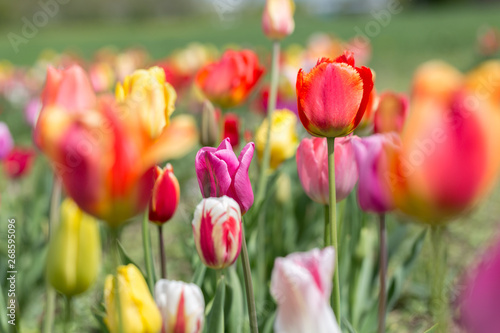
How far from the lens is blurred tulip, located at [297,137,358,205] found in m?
0.86

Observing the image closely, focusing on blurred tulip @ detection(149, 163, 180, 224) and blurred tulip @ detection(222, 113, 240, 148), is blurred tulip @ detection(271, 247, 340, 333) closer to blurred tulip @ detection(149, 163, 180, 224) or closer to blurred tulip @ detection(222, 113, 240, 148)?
blurred tulip @ detection(149, 163, 180, 224)

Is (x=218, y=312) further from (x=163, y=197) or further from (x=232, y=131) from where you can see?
(x=232, y=131)

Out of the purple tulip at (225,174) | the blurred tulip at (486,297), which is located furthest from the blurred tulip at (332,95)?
the blurred tulip at (486,297)

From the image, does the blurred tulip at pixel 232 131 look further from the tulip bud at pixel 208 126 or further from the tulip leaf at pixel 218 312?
the tulip leaf at pixel 218 312

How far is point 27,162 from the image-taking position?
6.85 feet

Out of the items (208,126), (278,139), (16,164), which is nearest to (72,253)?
(208,126)

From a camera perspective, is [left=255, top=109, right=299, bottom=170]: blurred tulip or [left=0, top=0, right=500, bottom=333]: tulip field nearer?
[left=0, top=0, right=500, bottom=333]: tulip field

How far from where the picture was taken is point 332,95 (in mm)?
740

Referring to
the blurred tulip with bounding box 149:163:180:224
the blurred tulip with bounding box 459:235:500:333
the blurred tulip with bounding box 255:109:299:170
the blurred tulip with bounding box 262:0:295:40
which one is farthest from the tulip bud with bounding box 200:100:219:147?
the blurred tulip with bounding box 459:235:500:333

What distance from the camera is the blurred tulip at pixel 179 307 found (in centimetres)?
65

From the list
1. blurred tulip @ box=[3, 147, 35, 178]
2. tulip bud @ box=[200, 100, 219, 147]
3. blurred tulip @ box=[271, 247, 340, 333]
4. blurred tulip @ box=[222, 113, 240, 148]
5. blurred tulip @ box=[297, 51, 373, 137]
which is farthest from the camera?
blurred tulip @ box=[3, 147, 35, 178]

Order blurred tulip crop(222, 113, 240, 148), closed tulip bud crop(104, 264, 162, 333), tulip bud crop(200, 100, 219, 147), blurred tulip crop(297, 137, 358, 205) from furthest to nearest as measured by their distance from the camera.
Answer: blurred tulip crop(222, 113, 240, 148), tulip bud crop(200, 100, 219, 147), blurred tulip crop(297, 137, 358, 205), closed tulip bud crop(104, 264, 162, 333)

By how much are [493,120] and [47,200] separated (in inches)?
76.8

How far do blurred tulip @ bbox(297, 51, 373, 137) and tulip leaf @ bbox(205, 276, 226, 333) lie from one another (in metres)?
0.27
